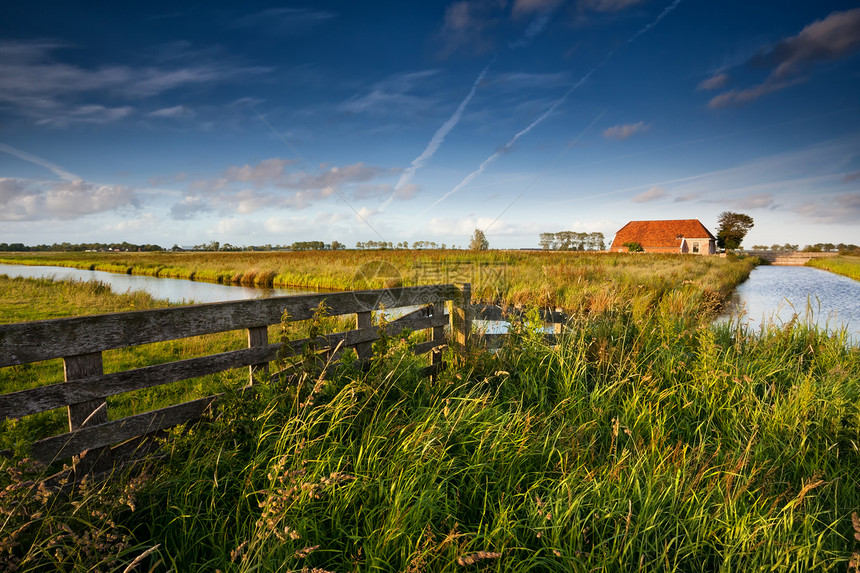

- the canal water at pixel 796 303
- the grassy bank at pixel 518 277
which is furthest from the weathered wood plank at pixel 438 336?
the canal water at pixel 796 303

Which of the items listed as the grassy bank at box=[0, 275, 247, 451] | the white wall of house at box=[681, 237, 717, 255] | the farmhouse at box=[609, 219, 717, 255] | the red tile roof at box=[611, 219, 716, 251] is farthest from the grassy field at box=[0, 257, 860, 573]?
the white wall of house at box=[681, 237, 717, 255]

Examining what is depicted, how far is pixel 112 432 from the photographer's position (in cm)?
295

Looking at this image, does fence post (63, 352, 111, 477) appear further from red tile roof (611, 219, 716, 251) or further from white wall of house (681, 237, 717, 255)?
white wall of house (681, 237, 717, 255)

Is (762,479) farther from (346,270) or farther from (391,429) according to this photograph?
(346,270)

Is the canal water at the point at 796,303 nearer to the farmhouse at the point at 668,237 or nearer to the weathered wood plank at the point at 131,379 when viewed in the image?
the weathered wood plank at the point at 131,379

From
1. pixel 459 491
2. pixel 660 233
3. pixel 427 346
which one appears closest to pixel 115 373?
pixel 459 491

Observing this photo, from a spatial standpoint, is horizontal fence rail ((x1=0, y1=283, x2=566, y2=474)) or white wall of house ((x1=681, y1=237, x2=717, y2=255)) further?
white wall of house ((x1=681, y1=237, x2=717, y2=255))

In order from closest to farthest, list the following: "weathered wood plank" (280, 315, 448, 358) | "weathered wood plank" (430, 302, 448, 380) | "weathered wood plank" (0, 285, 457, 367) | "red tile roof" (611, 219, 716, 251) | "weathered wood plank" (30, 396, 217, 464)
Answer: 1. "weathered wood plank" (0, 285, 457, 367)
2. "weathered wood plank" (30, 396, 217, 464)
3. "weathered wood plank" (280, 315, 448, 358)
4. "weathered wood plank" (430, 302, 448, 380)
5. "red tile roof" (611, 219, 716, 251)

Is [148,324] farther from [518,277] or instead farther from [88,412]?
[518,277]

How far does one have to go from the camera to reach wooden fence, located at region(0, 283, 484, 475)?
2645 mm

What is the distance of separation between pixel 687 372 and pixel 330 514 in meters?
4.46

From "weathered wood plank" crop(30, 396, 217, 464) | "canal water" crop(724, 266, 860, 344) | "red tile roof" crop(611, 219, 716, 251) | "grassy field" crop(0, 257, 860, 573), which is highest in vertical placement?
"red tile roof" crop(611, 219, 716, 251)

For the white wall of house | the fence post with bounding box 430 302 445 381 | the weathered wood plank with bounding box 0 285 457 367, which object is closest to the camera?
the weathered wood plank with bounding box 0 285 457 367

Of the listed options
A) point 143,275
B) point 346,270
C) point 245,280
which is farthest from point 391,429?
point 143,275
